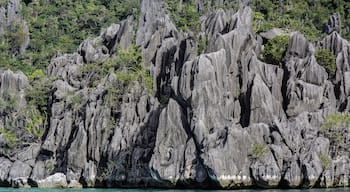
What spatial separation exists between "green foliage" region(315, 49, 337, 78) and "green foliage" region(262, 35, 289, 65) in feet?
8.69

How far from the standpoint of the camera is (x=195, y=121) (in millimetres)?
37500

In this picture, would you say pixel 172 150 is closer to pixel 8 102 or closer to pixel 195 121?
pixel 195 121

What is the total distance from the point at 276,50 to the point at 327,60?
3.78 m

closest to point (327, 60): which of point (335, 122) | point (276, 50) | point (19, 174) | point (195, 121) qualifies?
point (276, 50)

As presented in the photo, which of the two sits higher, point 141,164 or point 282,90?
point 282,90

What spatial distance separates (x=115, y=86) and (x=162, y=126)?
379 inches

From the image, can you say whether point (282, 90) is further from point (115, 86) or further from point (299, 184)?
point (115, 86)

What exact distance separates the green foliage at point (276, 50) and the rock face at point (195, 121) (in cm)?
59

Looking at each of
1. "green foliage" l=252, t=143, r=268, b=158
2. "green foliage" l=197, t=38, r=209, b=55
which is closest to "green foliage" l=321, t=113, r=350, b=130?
"green foliage" l=252, t=143, r=268, b=158

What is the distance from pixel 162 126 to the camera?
39.2 meters

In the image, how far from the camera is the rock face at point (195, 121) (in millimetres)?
35750

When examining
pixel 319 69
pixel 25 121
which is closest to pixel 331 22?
pixel 319 69

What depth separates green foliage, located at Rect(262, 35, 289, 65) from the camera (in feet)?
145

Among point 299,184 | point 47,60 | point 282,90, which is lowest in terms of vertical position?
point 299,184
